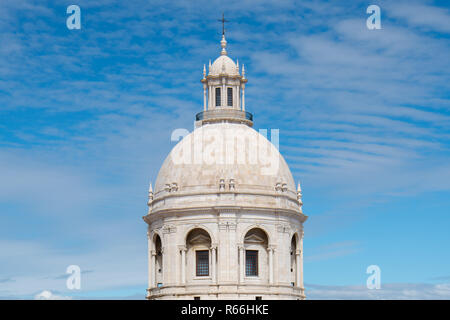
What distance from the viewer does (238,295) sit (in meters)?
93.2

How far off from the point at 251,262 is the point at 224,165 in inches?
411

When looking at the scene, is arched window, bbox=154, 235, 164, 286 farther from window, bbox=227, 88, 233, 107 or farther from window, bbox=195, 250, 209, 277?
window, bbox=227, 88, 233, 107

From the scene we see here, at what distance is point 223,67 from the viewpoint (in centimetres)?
10456

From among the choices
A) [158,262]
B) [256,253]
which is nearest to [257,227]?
[256,253]

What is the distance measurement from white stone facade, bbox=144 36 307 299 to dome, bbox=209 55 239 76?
6.80 metres

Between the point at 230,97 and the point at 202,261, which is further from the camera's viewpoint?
the point at 230,97

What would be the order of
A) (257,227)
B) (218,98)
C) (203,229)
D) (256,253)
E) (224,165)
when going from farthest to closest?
(218,98) → (224,165) → (256,253) → (257,227) → (203,229)

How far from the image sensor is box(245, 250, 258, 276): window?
96.2 metres

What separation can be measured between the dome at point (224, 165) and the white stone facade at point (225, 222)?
0.34ft

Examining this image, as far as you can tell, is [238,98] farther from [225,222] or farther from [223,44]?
[225,222]

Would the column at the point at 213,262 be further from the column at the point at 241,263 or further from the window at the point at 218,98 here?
the window at the point at 218,98

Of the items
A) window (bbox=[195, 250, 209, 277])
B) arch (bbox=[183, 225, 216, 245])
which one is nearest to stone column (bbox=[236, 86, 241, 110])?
arch (bbox=[183, 225, 216, 245])
